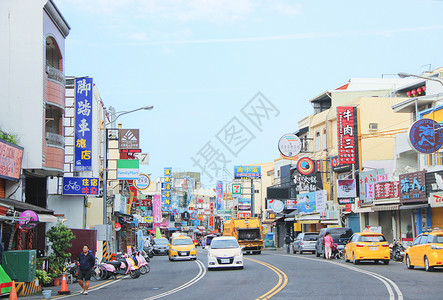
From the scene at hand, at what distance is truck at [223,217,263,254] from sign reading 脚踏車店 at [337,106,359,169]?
9.13m

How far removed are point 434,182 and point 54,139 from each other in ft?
68.7

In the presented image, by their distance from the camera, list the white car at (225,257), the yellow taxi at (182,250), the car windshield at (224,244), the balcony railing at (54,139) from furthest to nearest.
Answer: the yellow taxi at (182,250) → the car windshield at (224,244) → the white car at (225,257) → the balcony railing at (54,139)

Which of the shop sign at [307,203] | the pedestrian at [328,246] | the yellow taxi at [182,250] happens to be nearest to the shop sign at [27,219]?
the yellow taxi at [182,250]

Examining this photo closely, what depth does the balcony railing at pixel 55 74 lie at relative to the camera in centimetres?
2595

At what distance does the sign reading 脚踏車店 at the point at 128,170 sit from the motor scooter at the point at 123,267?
1040 centimetres

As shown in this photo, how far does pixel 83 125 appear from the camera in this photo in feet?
101

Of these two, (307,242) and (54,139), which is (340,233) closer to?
(307,242)

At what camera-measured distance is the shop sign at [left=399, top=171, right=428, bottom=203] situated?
34.7 meters

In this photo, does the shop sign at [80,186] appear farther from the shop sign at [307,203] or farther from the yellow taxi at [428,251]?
the shop sign at [307,203]

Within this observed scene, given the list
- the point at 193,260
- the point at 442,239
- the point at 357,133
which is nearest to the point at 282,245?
the point at 357,133

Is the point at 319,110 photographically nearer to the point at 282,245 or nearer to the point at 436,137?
the point at 282,245

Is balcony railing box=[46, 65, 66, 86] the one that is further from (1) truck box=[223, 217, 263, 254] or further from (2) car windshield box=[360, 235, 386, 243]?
(1) truck box=[223, 217, 263, 254]

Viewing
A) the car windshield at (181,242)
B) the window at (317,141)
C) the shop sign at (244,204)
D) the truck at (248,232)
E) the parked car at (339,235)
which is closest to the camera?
the car windshield at (181,242)

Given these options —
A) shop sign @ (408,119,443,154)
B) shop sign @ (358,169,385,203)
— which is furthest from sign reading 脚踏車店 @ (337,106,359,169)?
shop sign @ (408,119,443,154)
